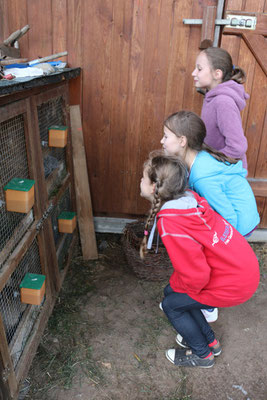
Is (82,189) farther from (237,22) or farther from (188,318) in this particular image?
(237,22)

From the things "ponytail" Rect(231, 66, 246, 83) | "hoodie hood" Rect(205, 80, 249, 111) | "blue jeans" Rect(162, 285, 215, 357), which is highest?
"ponytail" Rect(231, 66, 246, 83)

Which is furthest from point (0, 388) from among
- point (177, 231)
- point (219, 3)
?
point (219, 3)

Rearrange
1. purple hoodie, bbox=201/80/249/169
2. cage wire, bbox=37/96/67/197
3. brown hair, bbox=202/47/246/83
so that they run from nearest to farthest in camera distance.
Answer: purple hoodie, bbox=201/80/249/169 → brown hair, bbox=202/47/246/83 → cage wire, bbox=37/96/67/197

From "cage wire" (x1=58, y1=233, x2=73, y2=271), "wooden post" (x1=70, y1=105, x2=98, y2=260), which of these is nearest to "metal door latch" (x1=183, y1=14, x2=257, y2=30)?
"wooden post" (x1=70, y1=105, x2=98, y2=260)

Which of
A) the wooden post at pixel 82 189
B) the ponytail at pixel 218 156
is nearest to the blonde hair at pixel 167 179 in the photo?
the ponytail at pixel 218 156

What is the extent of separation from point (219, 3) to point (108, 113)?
1186mm

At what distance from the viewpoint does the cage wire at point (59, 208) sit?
2578 millimetres

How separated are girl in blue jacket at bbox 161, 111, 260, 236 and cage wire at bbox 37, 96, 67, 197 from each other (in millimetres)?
823

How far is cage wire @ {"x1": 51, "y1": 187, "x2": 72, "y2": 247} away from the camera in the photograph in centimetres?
258

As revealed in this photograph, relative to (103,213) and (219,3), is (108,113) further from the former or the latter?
(219,3)

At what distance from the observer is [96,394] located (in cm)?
195

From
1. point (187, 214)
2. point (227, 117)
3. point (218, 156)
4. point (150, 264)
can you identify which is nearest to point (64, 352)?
point (150, 264)

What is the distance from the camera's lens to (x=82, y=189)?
304cm

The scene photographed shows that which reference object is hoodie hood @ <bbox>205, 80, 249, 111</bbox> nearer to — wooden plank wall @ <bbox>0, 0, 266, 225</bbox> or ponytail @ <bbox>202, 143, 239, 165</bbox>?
ponytail @ <bbox>202, 143, 239, 165</bbox>
